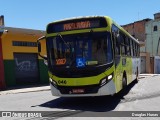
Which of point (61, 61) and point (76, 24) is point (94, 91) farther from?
point (76, 24)

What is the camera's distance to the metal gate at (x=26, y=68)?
24.3m

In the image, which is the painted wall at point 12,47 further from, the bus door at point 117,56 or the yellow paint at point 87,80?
the yellow paint at point 87,80

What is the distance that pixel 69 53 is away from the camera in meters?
11.6

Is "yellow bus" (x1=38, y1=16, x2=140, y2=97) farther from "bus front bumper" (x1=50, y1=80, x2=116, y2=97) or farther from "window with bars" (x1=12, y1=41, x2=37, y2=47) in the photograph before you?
"window with bars" (x1=12, y1=41, x2=37, y2=47)

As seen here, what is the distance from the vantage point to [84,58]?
11.4 meters

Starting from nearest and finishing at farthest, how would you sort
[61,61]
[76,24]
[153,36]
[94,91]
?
[94,91] < [61,61] < [76,24] < [153,36]

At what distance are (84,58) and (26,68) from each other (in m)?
14.4

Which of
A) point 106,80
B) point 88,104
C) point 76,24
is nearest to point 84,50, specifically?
point 76,24

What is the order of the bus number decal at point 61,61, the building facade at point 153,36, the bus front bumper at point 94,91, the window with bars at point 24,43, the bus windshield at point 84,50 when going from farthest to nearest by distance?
the building facade at point 153,36, the window with bars at point 24,43, the bus number decal at point 61,61, the bus windshield at point 84,50, the bus front bumper at point 94,91

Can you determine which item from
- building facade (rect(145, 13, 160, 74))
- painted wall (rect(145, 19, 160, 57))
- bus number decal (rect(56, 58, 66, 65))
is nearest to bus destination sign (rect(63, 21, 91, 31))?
bus number decal (rect(56, 58, 66, 65))

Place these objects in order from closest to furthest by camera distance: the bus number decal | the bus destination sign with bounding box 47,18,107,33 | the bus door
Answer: the bus destination sign with bounding box 47,18,107,33 → the bus number decal → the bus door

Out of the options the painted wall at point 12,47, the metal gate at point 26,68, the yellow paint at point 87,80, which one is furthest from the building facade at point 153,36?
the yellow paint at point 87,80

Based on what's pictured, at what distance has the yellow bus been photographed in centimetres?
1128

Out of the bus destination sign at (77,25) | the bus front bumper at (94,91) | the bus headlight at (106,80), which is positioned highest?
the bus destination sign at (77,25)
